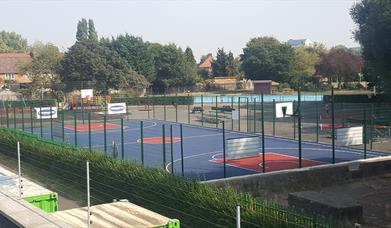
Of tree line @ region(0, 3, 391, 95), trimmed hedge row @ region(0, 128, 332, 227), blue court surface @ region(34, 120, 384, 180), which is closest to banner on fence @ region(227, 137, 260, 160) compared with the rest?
blue court surface @ region(34, 120, 384, 180)

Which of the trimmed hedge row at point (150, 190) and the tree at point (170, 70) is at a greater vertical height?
the tree at point (170, 70)

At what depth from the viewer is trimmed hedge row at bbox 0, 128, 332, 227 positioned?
9.02 m

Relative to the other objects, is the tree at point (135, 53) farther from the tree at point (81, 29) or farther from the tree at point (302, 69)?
the tree at point (81, 29)

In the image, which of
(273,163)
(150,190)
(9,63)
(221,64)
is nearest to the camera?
(150,190)

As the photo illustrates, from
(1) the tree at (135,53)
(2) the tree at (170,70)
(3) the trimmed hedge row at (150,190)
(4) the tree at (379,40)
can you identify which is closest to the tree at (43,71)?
(1) the tree at (135,53)

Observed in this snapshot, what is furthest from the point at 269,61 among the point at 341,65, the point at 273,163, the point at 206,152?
the point at 273,163

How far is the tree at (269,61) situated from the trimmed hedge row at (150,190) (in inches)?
3149

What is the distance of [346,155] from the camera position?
25.7 metres

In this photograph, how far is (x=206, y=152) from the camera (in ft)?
92.7

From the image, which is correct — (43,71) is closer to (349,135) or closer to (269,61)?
(269,61)

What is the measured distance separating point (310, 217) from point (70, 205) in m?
8.85

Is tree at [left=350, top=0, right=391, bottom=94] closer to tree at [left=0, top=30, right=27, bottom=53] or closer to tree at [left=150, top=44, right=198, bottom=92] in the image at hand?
tree at [left=150, top=44, right=198, bottom=92]

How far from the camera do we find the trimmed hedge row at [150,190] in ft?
29.6

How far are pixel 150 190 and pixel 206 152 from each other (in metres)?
15.6
